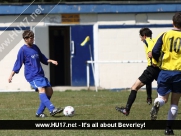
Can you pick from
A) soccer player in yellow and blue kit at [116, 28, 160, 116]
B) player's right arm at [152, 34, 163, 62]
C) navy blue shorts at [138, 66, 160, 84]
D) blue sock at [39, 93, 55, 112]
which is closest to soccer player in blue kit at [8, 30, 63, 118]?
blue sock at [39, 93, 55, 112]

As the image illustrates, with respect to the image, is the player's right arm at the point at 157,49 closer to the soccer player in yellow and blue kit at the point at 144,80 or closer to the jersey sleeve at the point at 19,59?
the soccer player in yellow and blue kit at the point at 144,80

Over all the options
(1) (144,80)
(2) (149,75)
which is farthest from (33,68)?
(2) (149,75)

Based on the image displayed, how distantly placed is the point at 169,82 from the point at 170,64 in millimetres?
286

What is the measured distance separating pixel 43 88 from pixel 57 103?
2.90m

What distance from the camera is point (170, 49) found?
28.7ft

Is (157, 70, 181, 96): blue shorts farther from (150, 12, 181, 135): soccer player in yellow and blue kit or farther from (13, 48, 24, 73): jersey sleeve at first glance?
(13, 48, 24, 73): jersey sleeve

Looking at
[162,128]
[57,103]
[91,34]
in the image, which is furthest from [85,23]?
[162,128]

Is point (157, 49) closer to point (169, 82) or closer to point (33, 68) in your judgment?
point (169, 82)

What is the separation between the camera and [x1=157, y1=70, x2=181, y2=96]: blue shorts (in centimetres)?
876

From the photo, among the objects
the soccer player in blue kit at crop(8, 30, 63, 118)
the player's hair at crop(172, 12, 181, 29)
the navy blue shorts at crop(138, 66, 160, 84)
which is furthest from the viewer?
the navy blue shorts at crop(138, 66, 160, 84)

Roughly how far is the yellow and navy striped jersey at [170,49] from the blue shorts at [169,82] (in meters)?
0.08

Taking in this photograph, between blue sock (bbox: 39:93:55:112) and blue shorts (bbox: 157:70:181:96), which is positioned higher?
blue shorts (bbox: 157:70:181:96)

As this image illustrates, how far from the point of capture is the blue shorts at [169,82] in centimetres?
876

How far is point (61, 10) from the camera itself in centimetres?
1986
